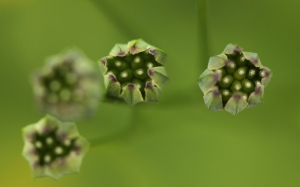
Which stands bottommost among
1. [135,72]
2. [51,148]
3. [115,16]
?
[51,148]

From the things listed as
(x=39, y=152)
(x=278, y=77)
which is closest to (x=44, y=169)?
(x=39, y=152)

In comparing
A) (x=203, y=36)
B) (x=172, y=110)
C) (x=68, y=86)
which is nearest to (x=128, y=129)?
(x=172, y=110)

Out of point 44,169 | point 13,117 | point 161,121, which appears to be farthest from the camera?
point 13,117

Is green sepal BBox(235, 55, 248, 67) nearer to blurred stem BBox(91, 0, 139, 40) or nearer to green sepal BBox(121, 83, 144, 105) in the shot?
green sepal BBox(121, 83, 144, 105)

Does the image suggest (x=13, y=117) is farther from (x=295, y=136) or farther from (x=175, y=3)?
(x=295, y=136)

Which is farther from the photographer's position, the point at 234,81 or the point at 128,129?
the point at 128,129

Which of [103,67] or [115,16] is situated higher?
[115,16]

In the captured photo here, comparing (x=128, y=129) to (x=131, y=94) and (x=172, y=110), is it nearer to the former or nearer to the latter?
(x=172, y=110)
